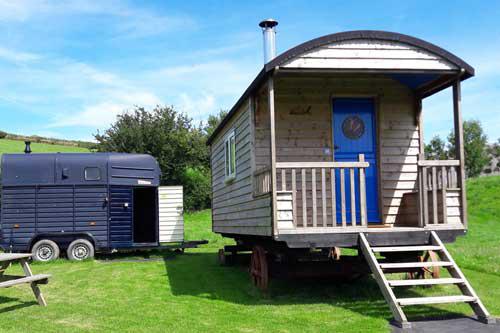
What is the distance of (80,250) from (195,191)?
1788 centimetres

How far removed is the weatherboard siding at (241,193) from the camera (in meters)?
7.80

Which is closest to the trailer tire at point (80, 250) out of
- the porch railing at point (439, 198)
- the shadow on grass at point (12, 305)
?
the shadow on grass at point (12, 305)

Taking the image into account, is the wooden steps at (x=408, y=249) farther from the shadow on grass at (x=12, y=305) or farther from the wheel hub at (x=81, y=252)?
the wheel hub at (x=81, y=252)

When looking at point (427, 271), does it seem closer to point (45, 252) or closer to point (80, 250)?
point (80, 250)


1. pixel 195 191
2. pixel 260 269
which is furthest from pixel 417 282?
pixel 195 191

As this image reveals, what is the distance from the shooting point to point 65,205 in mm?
13383

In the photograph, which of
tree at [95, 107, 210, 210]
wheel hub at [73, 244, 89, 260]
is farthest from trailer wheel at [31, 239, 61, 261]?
tree at [95, 107, 210, 210]

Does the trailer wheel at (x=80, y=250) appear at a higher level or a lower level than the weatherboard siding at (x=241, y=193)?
lower

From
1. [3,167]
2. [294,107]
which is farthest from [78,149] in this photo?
[294,107]

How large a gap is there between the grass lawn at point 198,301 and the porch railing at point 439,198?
1228mm

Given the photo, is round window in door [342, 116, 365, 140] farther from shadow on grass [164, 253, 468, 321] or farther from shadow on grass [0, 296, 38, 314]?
shadow on grass [0, 296, 38, 314]

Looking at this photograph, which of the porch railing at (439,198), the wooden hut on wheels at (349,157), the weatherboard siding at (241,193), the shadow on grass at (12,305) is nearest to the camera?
the wooden hut on wheels at (349,157)

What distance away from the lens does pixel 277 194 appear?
6.91 m

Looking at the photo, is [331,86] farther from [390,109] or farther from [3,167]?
[3,167]
